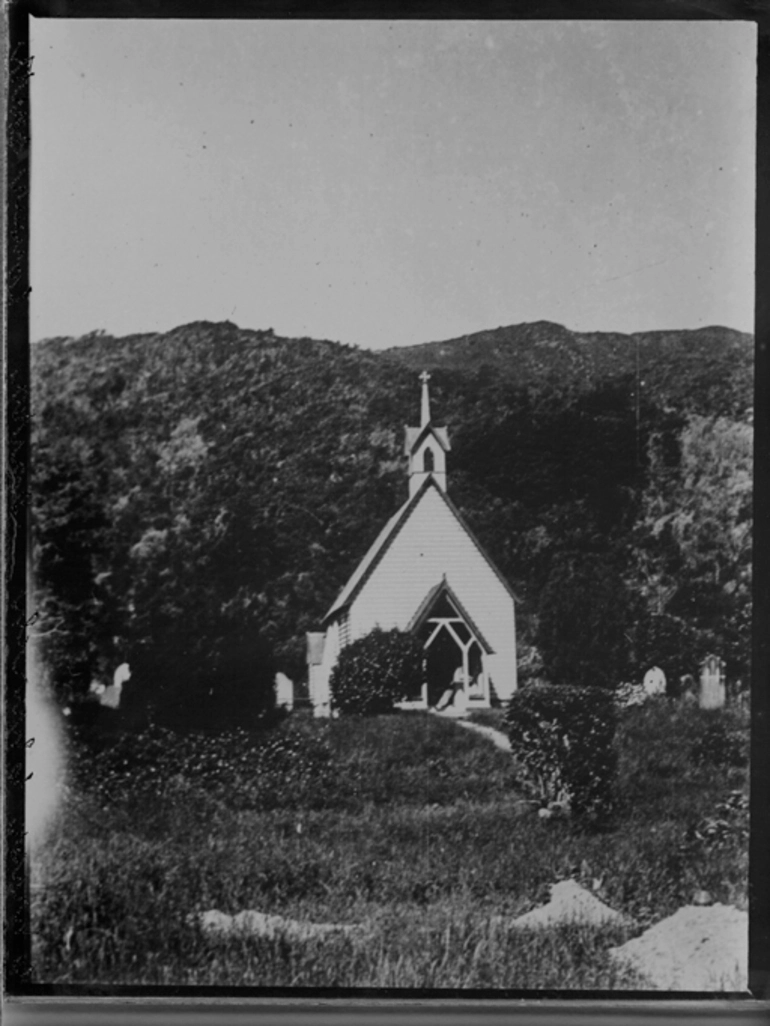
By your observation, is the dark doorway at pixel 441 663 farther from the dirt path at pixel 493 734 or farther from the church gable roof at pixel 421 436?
the church gable roof at pixel 421 436

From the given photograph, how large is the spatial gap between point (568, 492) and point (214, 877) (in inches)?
55.7

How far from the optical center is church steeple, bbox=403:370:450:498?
10.1 feet

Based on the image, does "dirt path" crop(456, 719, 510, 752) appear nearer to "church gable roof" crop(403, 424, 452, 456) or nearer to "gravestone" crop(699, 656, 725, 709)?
"gravestone" crop(699, 656, 725, 709)

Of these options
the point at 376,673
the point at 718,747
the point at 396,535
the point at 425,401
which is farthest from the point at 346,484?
the point at 718,747

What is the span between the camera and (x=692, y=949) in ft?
9.92

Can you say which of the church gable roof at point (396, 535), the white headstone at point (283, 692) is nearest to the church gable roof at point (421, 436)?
the church gable roof at point (396, 535)

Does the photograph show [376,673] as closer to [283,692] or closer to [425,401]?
[283,692]

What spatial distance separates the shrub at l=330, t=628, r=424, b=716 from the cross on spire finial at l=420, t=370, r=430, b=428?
22.7 inches

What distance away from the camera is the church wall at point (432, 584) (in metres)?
3.05

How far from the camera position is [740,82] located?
3.04 m

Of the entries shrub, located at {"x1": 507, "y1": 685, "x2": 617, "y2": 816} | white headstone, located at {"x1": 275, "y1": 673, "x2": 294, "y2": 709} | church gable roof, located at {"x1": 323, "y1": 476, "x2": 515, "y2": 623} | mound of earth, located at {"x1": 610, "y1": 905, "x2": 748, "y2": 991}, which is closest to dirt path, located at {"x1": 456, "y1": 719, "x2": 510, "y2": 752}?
shrub, located at {"x1": 507, "y1": 685, "x2": 617, "y2": 816}

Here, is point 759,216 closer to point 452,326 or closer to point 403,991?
point 452,326

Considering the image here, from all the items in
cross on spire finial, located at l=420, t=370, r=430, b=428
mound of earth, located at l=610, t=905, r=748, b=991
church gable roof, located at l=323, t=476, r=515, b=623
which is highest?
cross on spire finial, located at l=420, t=370, r=430, b=428

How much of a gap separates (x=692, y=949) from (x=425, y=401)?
5.39ft
